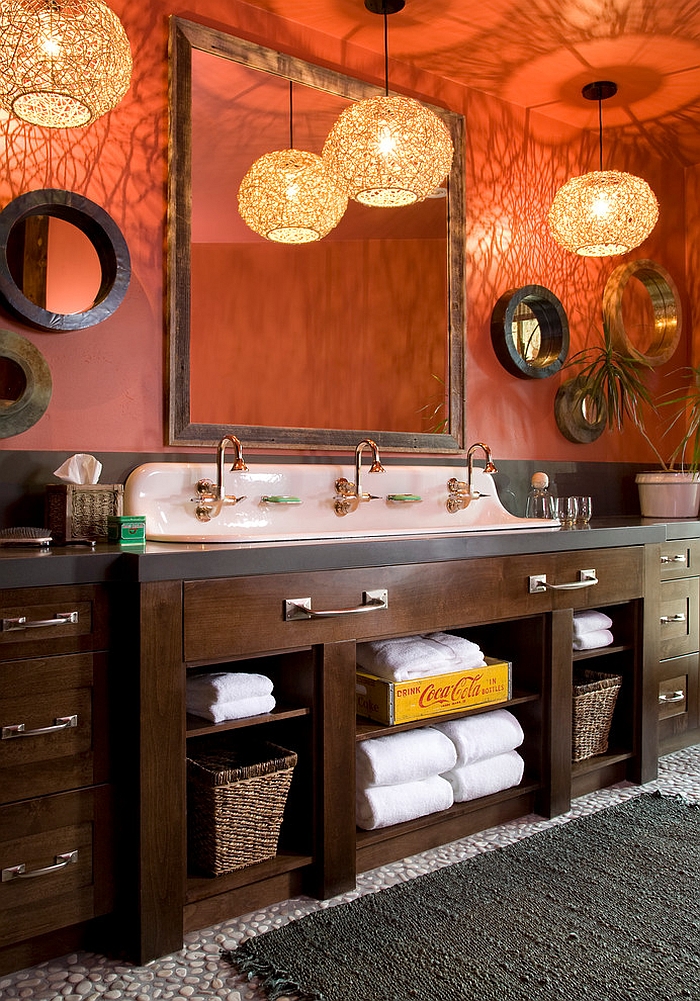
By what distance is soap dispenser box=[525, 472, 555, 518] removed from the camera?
308 cm

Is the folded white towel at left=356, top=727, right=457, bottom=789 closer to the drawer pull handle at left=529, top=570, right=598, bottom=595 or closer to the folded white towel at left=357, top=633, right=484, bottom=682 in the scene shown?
the folded white towel at left=357, top=633, right=484, bottom=682

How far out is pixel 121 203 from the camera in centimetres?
236

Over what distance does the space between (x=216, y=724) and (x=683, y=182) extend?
3.41 meters

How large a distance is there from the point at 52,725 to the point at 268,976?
64 cm

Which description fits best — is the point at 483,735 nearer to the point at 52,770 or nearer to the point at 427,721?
the point at 427,721

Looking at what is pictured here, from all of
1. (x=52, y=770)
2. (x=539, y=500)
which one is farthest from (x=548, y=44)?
(x=52, y=770)

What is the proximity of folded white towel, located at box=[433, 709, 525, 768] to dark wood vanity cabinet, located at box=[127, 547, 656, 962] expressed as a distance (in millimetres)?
60

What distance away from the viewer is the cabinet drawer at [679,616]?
2.95 metres

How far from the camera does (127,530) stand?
1965 millimetres

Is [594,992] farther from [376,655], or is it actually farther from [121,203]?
[121,203]

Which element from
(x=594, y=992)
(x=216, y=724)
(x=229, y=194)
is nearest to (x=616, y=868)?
(x=594, y=992)

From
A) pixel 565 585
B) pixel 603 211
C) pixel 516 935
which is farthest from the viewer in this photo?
pixel 603 211

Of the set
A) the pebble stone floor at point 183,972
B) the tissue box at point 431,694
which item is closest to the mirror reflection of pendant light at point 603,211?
the tissue box at point 431,694

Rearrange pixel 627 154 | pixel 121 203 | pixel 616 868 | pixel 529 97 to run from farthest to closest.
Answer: pixel 627 154 → pixel 529 97 → pixel 121 203 → pixel 616 868
